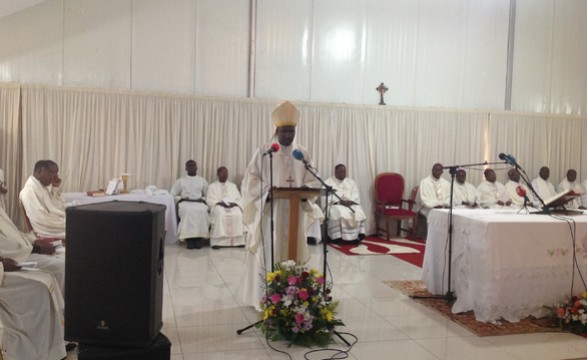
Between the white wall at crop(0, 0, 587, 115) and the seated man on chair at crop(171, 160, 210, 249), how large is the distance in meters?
1.78

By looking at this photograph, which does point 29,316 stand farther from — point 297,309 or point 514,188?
point 514,188

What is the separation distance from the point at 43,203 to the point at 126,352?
304cm

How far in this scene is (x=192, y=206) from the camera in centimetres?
813

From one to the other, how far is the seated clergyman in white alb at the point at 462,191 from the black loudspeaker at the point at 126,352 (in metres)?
7.89

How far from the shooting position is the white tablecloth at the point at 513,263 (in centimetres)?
448

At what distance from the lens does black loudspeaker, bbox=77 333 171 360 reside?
2.57 metres

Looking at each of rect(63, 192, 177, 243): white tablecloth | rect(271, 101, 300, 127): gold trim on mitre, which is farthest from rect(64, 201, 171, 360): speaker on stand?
rect(63, 192, 177, 243): white tablecloth

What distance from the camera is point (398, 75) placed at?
10.4 m

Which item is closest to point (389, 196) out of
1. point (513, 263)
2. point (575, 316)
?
point (513, 263)

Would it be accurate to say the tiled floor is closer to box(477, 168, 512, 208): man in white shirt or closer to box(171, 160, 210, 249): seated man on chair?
box(171, 160, 210, 249): seated man on chair

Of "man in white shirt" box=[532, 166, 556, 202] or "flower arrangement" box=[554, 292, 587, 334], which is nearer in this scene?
"flower arrangement" box=[554, 292, 587, 334]

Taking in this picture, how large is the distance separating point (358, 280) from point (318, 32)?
5.63 metres

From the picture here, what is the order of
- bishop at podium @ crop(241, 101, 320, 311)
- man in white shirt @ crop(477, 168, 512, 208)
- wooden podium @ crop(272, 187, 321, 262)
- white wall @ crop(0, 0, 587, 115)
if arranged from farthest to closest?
man in white shirt @ crop(477, 168, 512, 208) < white wall @ crop(0, 0, 587, 115) < bishop at podium @ crop(241, 101, 320, 311) < wooden podium @ crop(272, 187, 321, 262)

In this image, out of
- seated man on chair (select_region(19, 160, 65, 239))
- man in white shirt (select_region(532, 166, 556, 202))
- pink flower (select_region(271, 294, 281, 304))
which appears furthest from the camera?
man in white shirt (select_region(532, 166, 556, 202))
